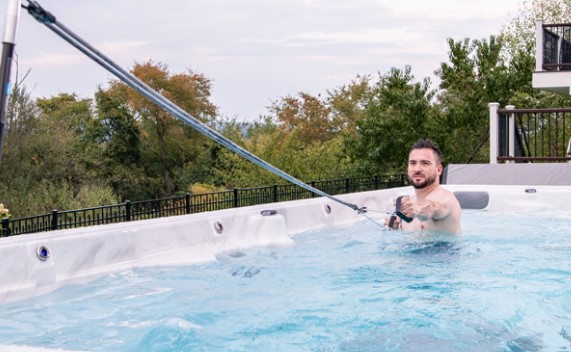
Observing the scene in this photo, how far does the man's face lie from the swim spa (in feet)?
1.51

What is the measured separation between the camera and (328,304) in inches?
157

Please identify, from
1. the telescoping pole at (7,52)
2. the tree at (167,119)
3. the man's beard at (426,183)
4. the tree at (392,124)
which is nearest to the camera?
the telescoping pole at (7,52)

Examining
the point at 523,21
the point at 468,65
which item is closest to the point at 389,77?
the point at 468,65

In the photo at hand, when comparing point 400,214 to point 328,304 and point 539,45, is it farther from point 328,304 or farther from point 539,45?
point 539,45

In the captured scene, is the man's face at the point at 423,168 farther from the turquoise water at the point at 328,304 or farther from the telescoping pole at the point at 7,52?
the telescoping pole at the point at 7,52

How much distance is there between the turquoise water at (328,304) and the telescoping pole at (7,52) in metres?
1.35

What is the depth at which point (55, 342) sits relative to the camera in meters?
3.48

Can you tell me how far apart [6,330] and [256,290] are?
143cm

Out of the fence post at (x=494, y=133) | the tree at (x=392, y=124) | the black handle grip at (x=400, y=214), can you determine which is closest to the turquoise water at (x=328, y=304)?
the black handle grip at (x=400, y=214)

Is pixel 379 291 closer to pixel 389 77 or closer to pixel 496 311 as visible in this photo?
pixel 496 311

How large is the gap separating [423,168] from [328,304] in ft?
5.40

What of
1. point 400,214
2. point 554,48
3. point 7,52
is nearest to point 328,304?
point 400,214

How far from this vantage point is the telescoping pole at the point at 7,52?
2.33 m

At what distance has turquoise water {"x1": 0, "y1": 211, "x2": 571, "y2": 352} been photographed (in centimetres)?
334
